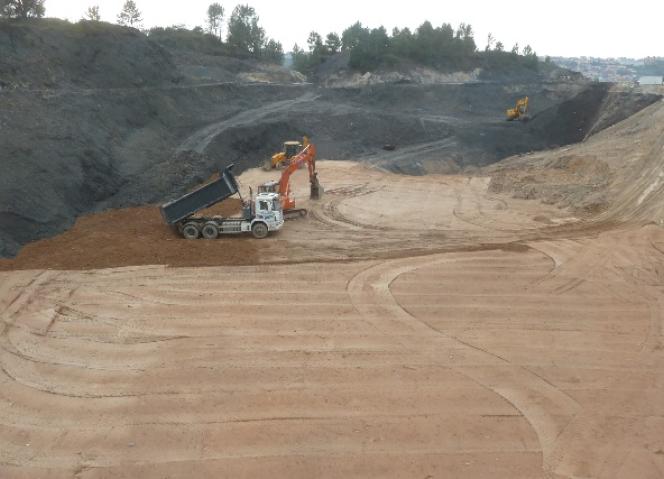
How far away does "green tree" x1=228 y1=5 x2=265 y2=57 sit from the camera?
64.3 metres

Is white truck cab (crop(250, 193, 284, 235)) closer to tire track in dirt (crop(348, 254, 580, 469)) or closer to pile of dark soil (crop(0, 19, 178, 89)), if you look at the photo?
tire track in dirt (crop(348, 254, 580, 469))

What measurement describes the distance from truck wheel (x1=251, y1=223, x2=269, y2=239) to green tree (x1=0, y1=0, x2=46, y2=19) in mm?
27228

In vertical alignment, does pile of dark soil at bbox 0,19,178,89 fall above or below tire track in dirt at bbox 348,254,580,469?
above

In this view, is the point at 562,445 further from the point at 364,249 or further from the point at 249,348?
the point at 364,249

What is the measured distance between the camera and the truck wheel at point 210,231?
2027 centimetres

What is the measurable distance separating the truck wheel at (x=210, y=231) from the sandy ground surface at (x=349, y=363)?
2.24 m

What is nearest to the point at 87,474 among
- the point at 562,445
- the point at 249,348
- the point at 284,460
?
the point at 284,460

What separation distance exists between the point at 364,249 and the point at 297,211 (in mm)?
4730

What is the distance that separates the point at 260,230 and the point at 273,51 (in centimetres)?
5264

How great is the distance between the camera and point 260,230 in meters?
20.5

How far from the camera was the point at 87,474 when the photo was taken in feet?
28.9

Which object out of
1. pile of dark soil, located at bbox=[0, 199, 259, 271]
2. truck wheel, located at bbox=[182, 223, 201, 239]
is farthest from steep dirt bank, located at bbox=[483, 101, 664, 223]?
truck wheel, located at bbox=[182, 223, 201, 239]

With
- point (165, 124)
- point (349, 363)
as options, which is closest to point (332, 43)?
point (165, 124)

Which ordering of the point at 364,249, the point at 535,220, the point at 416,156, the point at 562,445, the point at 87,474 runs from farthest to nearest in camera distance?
1. the point at 416,156
2. the point at 535,220
3. the point at 364,249
4. the point at 562,445
5. the point at 87,474
